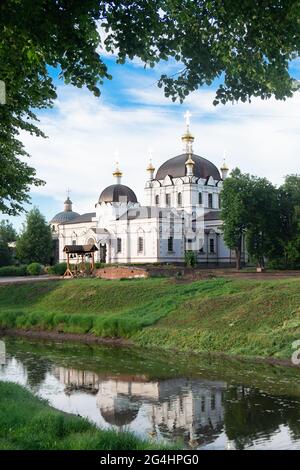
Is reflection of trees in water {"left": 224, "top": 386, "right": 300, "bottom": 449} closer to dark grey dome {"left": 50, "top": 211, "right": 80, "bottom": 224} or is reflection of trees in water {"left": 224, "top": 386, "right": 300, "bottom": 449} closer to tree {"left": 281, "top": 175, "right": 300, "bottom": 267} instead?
tree {"left": 281, "top": 175, "right": 300, "bottom": 267}

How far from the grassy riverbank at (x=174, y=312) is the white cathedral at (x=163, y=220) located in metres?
21.0

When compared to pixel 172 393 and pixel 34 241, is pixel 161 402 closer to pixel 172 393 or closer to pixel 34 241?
pixel 172 393

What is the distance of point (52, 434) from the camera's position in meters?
8.73

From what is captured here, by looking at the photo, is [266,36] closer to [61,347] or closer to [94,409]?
[94,409]

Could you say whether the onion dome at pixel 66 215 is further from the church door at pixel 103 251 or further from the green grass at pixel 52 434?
the green grass at pixel 52 434

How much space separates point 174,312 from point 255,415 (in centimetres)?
1351

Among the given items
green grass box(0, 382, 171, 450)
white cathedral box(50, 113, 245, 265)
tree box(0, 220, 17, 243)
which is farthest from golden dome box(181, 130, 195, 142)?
green grass box(0, 382, 171, 450)

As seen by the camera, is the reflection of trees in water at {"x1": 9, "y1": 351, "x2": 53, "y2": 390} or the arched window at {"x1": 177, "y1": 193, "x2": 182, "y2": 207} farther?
the arched window at {"x1": 177, "y1": 193, "x2": 182, "y2": 207}

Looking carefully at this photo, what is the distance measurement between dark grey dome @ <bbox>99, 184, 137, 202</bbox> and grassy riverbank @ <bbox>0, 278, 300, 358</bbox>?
26735 millimetres

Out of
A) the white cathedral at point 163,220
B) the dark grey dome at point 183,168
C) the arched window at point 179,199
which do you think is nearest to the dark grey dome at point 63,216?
the white cathedral at point 163,220

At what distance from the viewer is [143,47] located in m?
8.48

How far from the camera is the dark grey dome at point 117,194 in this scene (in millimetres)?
62031

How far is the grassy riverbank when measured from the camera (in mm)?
21094

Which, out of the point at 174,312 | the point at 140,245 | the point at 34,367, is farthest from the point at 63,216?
the point at 34,367
